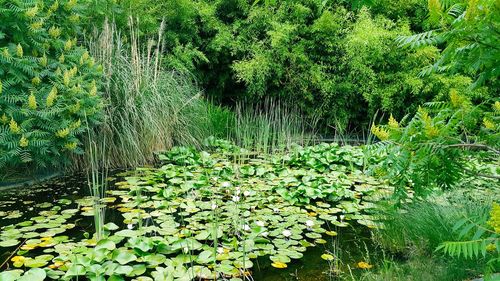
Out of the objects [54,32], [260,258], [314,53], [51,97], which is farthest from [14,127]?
[314,53]

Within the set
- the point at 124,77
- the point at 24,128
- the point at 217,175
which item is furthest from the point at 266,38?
the point at 24,128

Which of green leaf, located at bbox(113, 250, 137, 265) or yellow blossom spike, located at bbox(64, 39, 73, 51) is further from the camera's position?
yellow blossom spike, located at bbox(64, 39, 73, 51)

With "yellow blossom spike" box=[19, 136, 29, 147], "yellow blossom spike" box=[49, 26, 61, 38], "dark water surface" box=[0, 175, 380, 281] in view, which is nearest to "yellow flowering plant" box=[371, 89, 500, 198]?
"dark water surface" box=[0, 175, 380, 281]

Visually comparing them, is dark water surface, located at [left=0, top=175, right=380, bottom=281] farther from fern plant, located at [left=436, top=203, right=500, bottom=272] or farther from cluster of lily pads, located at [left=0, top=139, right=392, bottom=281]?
fern plant, located at [left=436, top=203, right=500, bottom=272]

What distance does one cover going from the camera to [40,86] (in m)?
4.07

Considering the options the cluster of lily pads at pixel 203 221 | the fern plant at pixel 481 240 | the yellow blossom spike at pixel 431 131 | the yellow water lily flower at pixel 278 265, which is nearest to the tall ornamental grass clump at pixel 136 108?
the cluster of lily pads at pixel 203 221

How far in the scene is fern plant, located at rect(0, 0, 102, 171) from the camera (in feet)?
12.3

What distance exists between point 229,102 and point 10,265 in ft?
20.1

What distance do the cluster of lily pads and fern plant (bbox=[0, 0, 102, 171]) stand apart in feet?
2.11

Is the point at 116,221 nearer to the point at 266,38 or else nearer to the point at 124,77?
the point at 124,77

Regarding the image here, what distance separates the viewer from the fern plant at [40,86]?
3.74 metres

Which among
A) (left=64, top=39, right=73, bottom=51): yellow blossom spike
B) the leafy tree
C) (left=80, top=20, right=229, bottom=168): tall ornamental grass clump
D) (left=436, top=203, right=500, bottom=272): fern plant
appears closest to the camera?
(left=436, top=203, right=500, bottom=272): fern plant

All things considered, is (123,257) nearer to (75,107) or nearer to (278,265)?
(278,265)

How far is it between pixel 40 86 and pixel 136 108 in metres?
1.20
